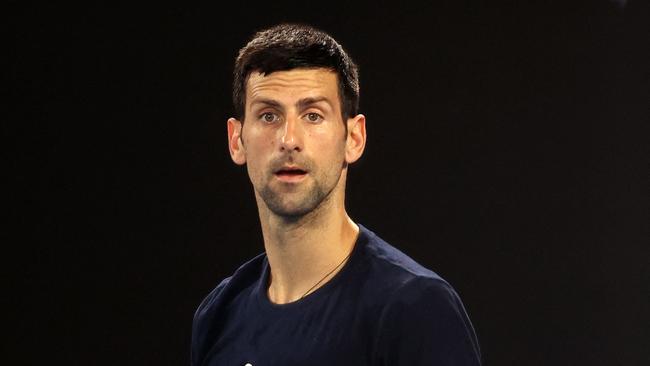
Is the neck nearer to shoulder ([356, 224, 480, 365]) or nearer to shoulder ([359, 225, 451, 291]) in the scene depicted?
shoulder ([359, 225, 451, 291])

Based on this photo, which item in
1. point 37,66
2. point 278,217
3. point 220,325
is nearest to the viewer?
point 278,217

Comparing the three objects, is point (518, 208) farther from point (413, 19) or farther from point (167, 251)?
point (167, 251)

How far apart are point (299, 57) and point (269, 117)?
0.11 m

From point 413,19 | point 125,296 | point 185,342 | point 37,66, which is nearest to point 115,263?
point 125,296

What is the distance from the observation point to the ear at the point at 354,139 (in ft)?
5.95

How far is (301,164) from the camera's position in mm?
1730

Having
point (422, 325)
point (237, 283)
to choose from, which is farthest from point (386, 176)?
point (422, 325)

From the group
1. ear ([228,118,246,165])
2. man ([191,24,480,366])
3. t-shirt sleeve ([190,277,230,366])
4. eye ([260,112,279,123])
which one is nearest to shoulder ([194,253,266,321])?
t-shirt sleeve ([190,277,230,366])

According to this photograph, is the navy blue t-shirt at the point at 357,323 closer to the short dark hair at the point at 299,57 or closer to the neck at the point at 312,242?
the neck at the point at 312,242

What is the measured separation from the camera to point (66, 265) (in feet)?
9.85

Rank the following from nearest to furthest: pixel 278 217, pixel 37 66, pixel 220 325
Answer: pixel 278 217, pixel 220 325, pixel 37 66

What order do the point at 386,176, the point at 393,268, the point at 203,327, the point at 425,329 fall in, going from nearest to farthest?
1. the point at 425,329
2. the point at 393,268
3. the point at 203,327
4. the point at 386,176

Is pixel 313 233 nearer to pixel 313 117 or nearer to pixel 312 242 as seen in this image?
pixel 312 242

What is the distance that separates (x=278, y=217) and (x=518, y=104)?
1374 mm
